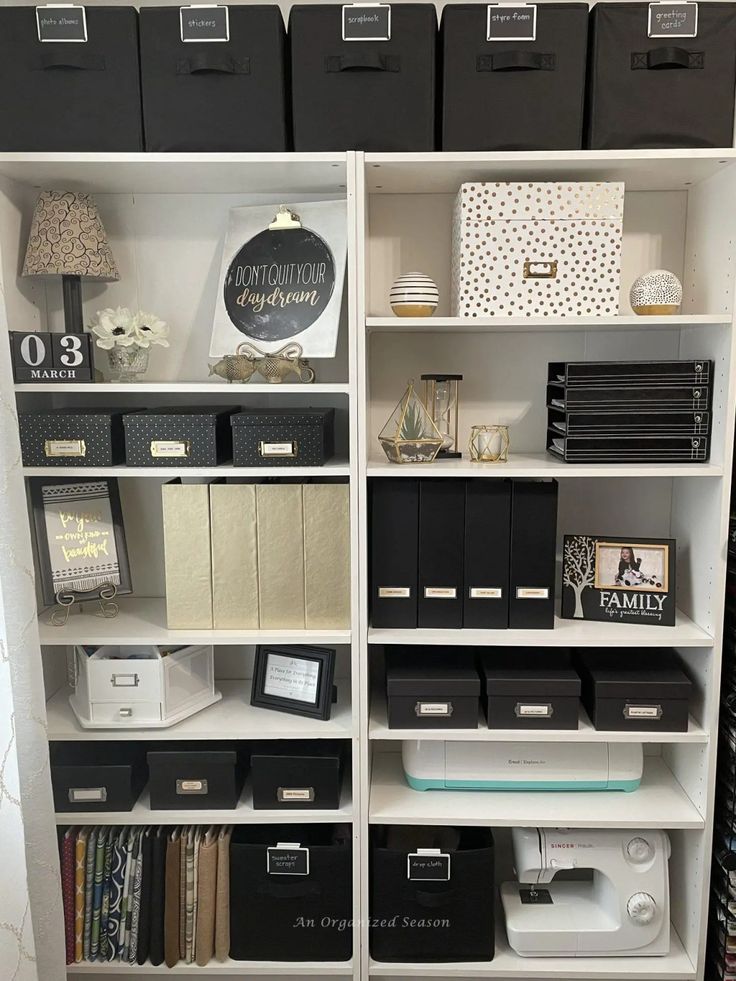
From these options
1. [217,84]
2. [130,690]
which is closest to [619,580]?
[130,690]

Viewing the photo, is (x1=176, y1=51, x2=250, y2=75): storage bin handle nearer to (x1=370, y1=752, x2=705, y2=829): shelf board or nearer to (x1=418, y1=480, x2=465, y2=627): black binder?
(x1=418, y1=480, x2=465, y2=627): black binder

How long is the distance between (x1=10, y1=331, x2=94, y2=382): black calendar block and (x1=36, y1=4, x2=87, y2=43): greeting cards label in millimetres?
600

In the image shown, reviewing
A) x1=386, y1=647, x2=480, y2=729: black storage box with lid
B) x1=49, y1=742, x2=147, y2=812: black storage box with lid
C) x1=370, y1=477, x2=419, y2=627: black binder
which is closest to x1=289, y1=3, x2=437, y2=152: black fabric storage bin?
x1=370, y1=477, x2=419, y2=627: black binder

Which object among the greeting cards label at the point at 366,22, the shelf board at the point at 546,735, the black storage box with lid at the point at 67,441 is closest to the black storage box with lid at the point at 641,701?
the shelf board at the point at 546,735

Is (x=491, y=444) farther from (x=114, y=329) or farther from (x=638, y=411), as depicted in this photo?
(x=114, y=329)

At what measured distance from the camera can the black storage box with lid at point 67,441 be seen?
1.80 meters

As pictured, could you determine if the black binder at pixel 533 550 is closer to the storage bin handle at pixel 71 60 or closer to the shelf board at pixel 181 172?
the shelf board at pixel 181 172

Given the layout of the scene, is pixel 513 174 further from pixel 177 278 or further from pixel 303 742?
pixel 303 742

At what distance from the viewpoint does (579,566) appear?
191cm

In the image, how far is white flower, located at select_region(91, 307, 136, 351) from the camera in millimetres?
1846

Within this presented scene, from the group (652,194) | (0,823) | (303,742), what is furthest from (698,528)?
(0,823)

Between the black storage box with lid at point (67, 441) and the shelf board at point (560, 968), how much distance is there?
4.38 ft

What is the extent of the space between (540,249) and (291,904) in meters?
1.57

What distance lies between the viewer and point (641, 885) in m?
1.89
